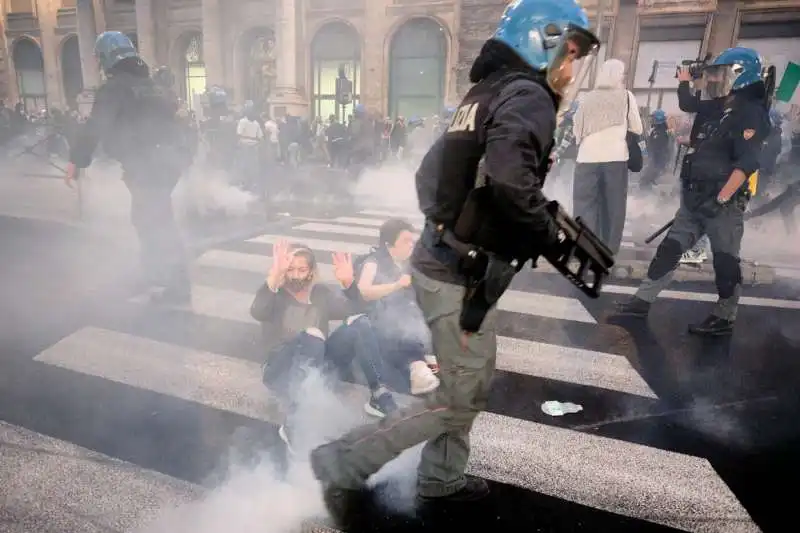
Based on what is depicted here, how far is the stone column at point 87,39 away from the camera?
23750mm

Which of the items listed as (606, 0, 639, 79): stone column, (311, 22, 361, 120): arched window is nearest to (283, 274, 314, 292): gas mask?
(606, 0, 639, 79): stone column

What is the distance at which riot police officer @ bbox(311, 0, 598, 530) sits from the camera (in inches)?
69.5

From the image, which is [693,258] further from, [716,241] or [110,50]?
[110,50]

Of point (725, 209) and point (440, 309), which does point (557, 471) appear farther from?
point (725, 209)

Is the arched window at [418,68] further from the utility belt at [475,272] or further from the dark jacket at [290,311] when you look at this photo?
the utility belt at [475,272]

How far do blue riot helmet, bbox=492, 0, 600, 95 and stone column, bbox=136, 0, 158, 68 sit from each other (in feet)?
84.4

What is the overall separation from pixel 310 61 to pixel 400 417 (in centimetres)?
2215

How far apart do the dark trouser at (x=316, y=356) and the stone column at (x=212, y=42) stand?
22.8m

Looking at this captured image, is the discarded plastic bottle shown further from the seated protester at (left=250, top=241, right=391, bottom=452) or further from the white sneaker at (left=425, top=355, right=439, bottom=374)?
the seated protester at (left=250, top=241, right=391, bottom=452)

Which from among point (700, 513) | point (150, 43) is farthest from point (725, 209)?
point (150, 43)

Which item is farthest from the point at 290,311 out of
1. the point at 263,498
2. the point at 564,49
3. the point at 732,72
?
the point at 732,72

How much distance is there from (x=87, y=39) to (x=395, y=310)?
2682cm

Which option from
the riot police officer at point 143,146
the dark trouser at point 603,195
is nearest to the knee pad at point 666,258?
the dark trouser at point 603,195

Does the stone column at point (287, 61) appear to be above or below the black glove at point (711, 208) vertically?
above
